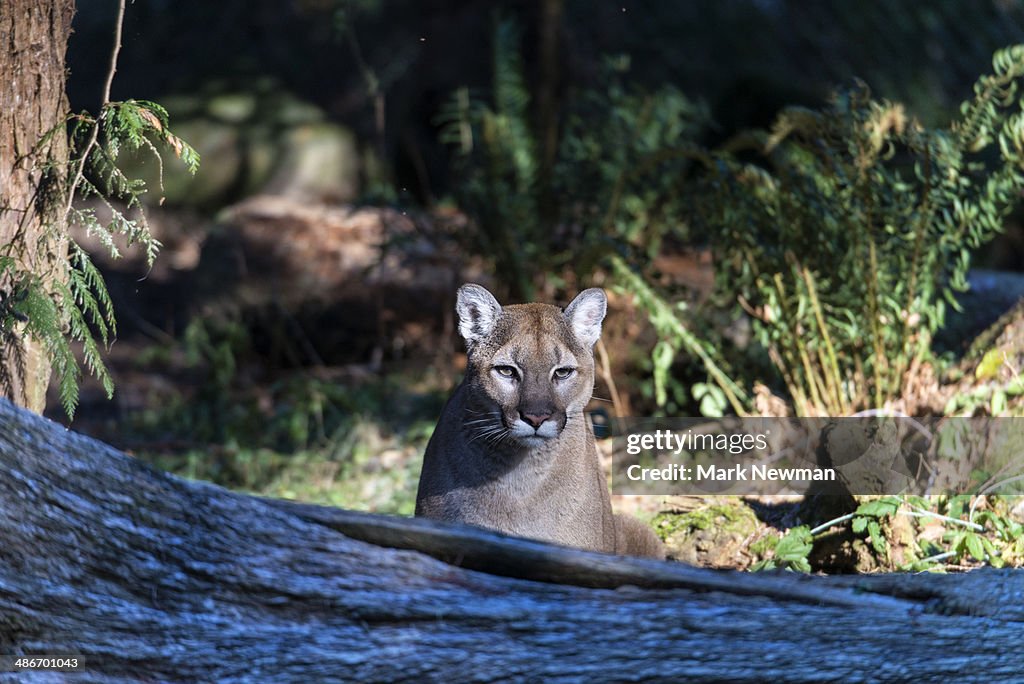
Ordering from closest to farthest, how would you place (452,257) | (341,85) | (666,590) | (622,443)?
(666,590), (622,443), (452,257), (341,85)

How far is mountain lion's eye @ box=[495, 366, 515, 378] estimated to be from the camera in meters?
5.36

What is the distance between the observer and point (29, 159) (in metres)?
4.65

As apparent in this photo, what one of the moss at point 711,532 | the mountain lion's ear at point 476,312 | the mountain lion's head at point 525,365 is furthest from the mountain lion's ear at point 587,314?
the moss at point 711,532

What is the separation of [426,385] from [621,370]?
2.19 meters

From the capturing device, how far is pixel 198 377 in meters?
11.8

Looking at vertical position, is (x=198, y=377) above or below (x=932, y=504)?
above

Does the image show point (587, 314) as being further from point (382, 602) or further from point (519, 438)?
point (382, 602)

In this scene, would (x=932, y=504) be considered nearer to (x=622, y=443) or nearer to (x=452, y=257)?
(x=622, y=443)

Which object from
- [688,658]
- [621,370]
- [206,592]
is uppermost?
[621,370]

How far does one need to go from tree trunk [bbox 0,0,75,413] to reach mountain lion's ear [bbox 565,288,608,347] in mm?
2317

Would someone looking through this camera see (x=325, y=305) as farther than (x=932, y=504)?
Yes

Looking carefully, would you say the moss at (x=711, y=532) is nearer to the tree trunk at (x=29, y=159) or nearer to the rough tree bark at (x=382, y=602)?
the rough tree bark at (x=382, y=602)

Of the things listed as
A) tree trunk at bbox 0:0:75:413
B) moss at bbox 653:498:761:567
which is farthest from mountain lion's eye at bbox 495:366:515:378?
tree trunk at bbox 0:0:75:413

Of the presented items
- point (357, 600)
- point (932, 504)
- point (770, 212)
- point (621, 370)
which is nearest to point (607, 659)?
point (357, 600)
